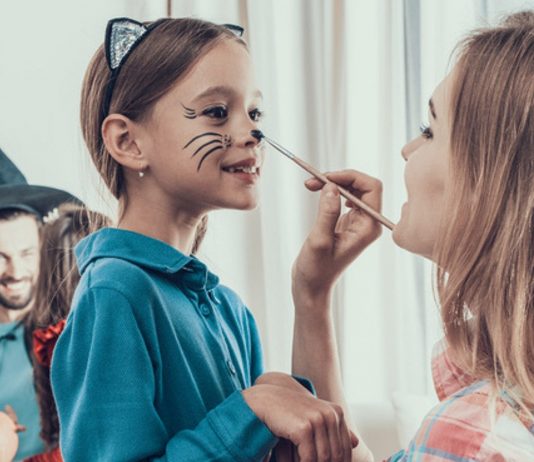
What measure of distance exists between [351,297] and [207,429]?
1580 millimetres

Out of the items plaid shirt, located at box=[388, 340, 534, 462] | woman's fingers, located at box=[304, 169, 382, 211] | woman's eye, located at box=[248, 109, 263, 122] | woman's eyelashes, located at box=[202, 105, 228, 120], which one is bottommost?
plaid shirt, located at box=[388, 340, 534, 462]

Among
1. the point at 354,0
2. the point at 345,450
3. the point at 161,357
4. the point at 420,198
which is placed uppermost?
the point at 354,0

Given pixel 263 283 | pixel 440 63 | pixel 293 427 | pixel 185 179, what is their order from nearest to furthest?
pixel 293 427, pixel 185 179, pixel 440 63, pixel 263 283

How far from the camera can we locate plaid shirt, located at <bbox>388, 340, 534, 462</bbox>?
0.80 meters

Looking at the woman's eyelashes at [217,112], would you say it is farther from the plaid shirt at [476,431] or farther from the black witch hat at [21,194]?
the black witch hat at [21,194]

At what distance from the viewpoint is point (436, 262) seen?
994 millimetres

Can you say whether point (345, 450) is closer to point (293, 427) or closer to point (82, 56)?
point (293, 427)

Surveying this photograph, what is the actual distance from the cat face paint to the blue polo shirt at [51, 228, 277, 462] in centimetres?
13

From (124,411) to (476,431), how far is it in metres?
0.36

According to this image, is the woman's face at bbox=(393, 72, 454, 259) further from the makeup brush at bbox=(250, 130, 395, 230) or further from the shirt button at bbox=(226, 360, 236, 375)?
the shirt button at bbox=(226, 360, 236, 375)

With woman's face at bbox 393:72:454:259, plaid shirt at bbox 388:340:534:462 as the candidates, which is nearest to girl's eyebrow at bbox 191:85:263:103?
woman's face at bbox 393:72:454:259

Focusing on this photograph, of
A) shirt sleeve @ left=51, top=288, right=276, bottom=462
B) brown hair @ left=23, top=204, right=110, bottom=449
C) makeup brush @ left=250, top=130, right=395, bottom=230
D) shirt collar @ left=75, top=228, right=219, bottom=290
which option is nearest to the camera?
shirt sleeve @ left=51, top=288, right=276, bottom=462

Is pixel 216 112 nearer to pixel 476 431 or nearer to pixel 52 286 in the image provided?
pixel 476 431

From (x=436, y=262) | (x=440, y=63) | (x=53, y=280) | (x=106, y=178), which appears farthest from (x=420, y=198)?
(x=53, y=280)
